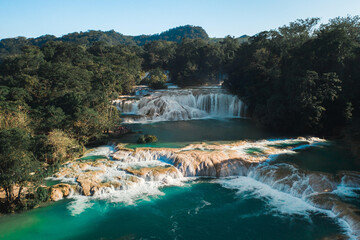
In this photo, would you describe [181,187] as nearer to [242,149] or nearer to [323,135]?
[242,149]

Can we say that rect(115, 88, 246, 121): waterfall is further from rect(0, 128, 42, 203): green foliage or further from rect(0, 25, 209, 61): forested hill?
rect(0, 25, 209, 61): forested hill

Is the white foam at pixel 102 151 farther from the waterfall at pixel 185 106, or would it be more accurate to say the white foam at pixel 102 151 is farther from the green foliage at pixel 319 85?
the green foliage at pixel 319 85

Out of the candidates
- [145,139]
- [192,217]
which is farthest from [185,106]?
[192,217]

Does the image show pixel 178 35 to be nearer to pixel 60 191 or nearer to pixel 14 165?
pixel 60 191

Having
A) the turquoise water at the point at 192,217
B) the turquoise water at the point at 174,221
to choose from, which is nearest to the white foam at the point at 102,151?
A: the turquoise water at the point at 192,217

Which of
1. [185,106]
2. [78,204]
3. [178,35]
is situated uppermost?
[178,35]

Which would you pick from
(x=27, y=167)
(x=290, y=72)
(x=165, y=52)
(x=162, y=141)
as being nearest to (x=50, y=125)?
(x=27, y=167)
